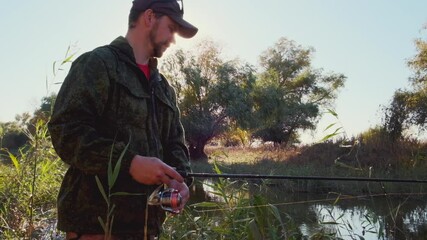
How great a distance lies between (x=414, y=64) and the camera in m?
27.6

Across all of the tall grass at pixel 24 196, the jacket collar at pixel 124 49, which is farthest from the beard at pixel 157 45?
the tall grass at pixel 24 196

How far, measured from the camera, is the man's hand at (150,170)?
5.75 ft

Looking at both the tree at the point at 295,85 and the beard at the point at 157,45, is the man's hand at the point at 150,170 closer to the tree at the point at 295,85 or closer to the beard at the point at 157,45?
the beard at the point at 157,45

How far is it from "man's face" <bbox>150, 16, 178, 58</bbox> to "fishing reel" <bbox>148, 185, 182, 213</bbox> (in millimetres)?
684

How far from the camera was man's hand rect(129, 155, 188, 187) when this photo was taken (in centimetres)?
175

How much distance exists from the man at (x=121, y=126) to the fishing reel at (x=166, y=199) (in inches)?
1.5

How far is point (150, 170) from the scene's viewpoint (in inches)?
69.2

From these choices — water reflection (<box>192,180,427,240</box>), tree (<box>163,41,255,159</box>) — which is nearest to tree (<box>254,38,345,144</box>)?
tree (<box>163,41,255,159</box>)

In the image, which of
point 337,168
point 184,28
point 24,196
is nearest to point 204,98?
point 337,168

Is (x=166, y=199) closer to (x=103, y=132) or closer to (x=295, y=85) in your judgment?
(x=103, y=132)

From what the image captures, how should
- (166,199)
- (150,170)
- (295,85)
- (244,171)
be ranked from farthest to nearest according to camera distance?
(295,85) → (244,171) → (166,199) → (150,170)

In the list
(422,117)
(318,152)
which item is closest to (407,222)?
(318,152)

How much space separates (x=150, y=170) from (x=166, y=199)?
0.59 feet

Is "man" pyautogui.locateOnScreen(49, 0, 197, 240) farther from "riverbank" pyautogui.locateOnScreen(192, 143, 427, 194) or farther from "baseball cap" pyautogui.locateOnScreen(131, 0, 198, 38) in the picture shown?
"riverbank" pyautogui.locateOnScreen(192, 143, 427, 194)
